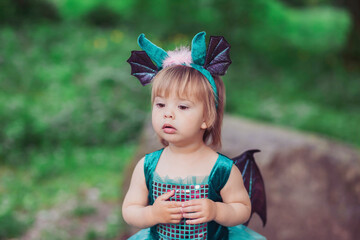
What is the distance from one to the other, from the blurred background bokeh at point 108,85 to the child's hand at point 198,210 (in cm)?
235

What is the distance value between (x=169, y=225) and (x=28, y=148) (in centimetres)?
387

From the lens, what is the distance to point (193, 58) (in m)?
1.69

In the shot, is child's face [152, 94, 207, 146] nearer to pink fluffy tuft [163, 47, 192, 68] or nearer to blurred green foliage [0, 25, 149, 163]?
pink fluffy tuft [163, 47, 192, 68]

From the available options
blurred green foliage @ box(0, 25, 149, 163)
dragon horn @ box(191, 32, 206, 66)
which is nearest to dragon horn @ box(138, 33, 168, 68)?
dragon horn @ box(191, 32, 206, 66)

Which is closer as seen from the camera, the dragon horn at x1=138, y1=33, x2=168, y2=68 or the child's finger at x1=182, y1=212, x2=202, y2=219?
the child's finger at x1=182, y1=212, x2=202, y2=219

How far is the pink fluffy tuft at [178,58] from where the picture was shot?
5.60 ft

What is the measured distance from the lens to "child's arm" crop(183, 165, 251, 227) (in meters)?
1.57

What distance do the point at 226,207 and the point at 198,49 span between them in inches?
24.0

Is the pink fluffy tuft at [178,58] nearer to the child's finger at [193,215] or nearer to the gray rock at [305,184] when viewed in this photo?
the child's finger at [193,215]

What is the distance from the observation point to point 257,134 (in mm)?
3660

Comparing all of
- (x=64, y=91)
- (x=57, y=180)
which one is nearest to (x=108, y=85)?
(x=64, y=91)

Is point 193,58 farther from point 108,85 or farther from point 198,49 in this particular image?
point 108,85

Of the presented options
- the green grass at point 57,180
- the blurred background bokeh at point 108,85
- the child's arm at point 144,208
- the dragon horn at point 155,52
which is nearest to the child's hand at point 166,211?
the child's arm at point 144,208

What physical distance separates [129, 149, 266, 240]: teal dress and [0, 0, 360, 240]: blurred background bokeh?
2171 millimetres
